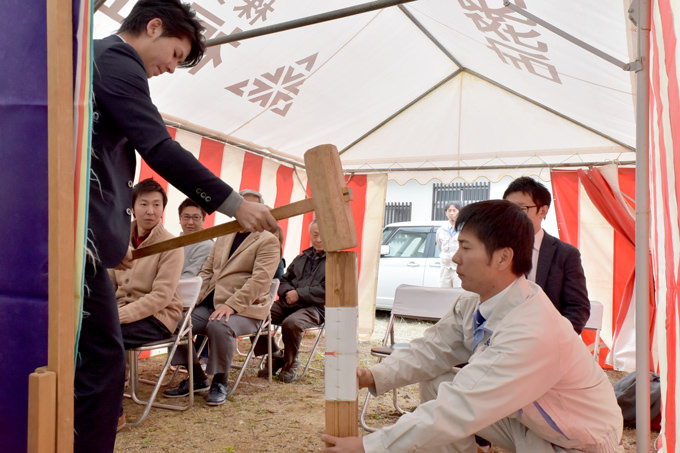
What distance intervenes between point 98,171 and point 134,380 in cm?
250

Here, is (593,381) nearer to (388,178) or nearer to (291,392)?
(291,392)

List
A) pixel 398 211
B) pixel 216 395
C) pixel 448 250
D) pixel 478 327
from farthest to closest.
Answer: pixel 398 211 < pixel 448 250 < pixel 216 395 < pixel 478 327

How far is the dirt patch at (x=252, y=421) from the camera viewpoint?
286 centimetres

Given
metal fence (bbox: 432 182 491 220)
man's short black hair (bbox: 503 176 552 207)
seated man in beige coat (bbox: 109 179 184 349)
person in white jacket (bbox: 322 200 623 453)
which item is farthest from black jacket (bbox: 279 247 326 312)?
metal fence (bbox: 432 182 491 220)

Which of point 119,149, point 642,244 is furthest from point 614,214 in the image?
point 119,149

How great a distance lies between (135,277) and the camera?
3.24m

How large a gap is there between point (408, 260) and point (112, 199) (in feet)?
23.3

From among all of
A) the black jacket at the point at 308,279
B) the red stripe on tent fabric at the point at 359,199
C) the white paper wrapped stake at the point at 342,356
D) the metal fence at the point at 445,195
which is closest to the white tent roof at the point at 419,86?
the red stripe on tent fabric at the point at 359,199

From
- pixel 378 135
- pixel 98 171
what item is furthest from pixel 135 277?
pixel 378 135

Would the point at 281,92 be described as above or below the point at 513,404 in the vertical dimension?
above

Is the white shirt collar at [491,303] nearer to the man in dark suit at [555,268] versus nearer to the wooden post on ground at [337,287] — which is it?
the wooden post on ground at [337,287]

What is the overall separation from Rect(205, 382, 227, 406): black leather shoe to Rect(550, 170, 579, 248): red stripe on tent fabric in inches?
166

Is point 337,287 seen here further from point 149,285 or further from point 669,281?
point 149,285

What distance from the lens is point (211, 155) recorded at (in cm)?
527
